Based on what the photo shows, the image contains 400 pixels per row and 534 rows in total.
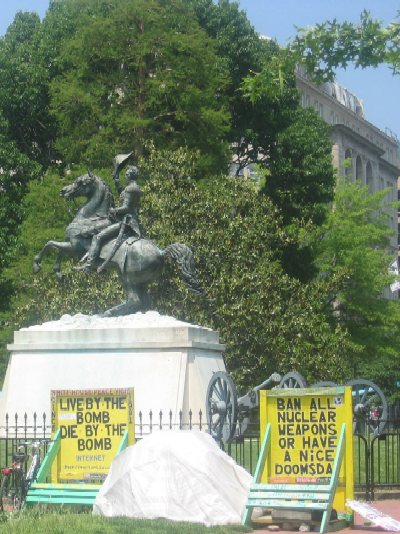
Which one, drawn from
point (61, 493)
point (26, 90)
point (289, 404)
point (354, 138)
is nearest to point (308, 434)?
point (289, 404)

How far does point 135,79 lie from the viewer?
156ft

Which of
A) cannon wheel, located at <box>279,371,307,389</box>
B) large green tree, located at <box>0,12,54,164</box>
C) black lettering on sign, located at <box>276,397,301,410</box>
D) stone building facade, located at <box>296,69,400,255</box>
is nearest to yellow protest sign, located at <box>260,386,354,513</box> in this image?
black lettering on sign, located at <box>276,397,301,410</box>

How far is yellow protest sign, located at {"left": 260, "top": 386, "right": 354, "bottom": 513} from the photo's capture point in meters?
15.9

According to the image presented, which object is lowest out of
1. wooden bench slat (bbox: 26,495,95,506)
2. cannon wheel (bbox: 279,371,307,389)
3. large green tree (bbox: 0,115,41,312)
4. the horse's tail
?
wooden bench slat (bbox: 26,495,95,506)

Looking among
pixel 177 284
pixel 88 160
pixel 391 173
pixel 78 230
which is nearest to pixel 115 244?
pixel 78 230

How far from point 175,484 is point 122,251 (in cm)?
1199

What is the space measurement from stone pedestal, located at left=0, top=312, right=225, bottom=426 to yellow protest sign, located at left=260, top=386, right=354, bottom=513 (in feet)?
29.5

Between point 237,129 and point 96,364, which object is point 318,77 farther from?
point 237,129

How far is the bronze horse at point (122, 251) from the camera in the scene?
89.0 ft

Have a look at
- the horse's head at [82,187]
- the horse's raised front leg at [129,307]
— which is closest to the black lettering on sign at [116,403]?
the horse's raised front leg at [129,307]

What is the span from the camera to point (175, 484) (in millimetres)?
15578

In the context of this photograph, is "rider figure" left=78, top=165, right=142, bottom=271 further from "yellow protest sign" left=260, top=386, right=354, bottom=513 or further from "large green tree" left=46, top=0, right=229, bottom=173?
"large green tree" left=46, top=0, right=229, bottom=173

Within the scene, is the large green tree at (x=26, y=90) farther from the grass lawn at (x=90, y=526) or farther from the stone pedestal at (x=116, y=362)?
the grass lawn at (x=90, y=526)

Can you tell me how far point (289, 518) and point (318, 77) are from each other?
16.0 ft
